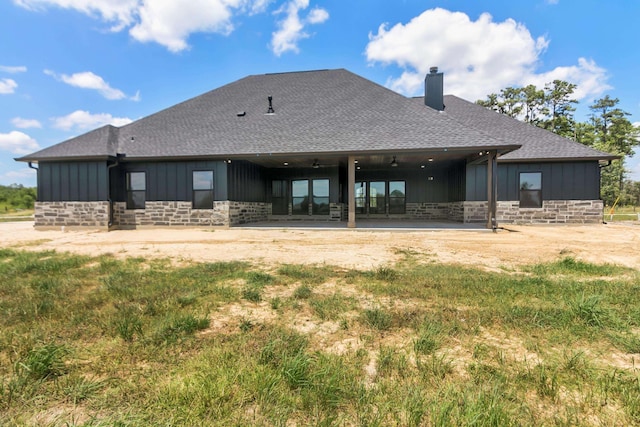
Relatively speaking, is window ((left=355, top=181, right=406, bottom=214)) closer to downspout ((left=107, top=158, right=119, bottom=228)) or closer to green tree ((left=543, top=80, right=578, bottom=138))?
downspout ((left=107, top=158, right=119, bottom=228))

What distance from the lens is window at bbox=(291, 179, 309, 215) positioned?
15.6 m

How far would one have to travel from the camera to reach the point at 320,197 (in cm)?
1544

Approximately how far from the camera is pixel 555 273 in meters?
4.47

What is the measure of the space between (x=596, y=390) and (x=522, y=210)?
1353cm

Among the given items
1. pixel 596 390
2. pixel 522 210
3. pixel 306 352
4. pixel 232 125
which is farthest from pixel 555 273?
pixel 232 125

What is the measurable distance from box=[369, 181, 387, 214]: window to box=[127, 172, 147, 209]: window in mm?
11680

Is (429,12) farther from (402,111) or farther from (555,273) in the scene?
(555,273)

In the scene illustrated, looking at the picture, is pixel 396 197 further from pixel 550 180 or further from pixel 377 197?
pixel 550 180

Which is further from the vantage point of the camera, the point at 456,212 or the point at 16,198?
the point at 16,198

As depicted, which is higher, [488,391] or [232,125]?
[232,125]

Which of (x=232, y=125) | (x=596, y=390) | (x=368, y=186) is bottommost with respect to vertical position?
(x=596, y=390)

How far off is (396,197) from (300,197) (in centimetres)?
563

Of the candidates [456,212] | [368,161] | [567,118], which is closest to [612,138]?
[567,118]

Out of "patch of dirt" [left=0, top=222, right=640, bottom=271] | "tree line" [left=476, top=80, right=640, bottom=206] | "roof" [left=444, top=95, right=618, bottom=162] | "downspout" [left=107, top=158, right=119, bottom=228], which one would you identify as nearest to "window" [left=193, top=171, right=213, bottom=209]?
"downspout" [left=107, top=158, right=119, bottom=228]
